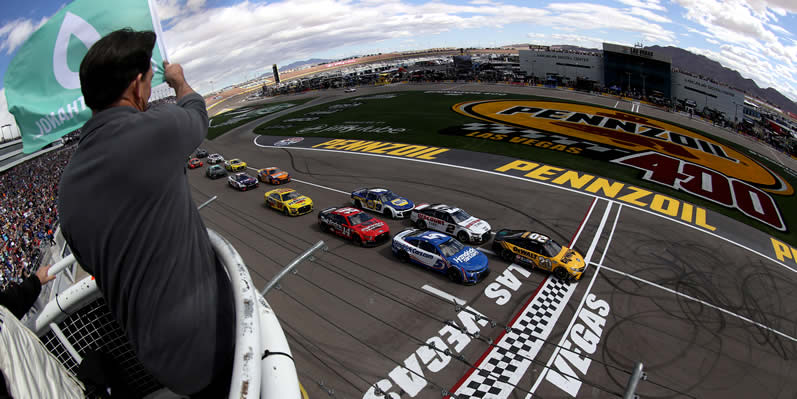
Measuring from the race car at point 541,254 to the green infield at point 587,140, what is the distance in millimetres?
12876

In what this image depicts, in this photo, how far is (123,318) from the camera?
163 cm

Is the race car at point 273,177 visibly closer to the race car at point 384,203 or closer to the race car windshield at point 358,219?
the race car at point 384,203

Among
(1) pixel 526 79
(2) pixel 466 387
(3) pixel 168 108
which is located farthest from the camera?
(1) pixel 526 79

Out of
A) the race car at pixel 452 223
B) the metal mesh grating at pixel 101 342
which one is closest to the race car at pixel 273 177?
the race car at pixel 452 223

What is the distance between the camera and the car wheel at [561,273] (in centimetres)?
1539

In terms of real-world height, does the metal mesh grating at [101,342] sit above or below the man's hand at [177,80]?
below

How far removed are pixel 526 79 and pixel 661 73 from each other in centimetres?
2055

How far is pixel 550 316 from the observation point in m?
13.6

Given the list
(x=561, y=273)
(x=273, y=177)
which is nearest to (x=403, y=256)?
(x=561, y=273)

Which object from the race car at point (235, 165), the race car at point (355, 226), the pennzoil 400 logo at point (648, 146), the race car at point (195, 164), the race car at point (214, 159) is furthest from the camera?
the race car at point (214, 159)

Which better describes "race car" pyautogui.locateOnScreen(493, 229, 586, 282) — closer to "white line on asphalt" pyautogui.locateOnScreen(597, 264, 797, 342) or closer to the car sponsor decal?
"white line on asphalt" pyautogui.locateOnScreen(597, 264, 797, 342)

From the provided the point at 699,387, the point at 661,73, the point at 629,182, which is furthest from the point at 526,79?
the point at 699,387

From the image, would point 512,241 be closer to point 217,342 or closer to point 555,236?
point 555,236

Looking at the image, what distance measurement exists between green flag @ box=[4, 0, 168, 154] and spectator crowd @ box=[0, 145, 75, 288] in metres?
10.4
